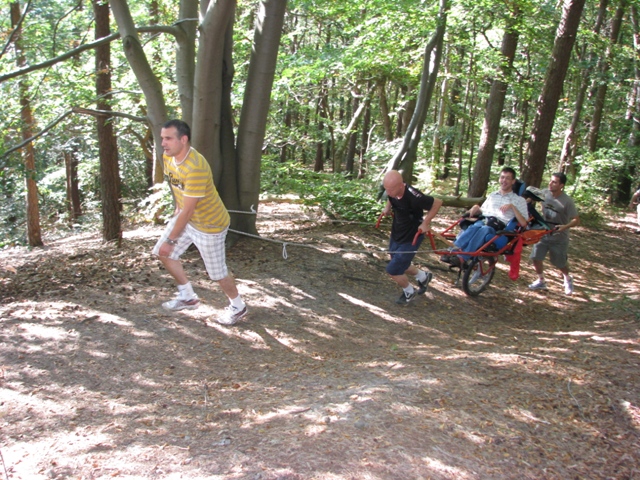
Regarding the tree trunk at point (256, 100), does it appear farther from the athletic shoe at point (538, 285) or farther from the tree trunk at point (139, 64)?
the athletic shoe at point (538, 285)

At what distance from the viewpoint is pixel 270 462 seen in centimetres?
298

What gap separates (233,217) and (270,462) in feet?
17.9

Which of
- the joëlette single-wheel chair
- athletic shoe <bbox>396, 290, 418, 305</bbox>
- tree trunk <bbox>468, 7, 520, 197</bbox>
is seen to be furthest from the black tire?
tree trunk <bbox>468, 7, 520, 197</bbox>

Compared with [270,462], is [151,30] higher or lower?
higher

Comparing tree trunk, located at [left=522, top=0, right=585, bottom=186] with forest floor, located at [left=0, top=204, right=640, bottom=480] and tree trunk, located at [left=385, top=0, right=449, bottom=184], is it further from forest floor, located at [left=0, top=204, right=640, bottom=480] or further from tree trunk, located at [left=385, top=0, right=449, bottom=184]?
forest floor, located at [left=0, top=204, right=640, bottom=480]

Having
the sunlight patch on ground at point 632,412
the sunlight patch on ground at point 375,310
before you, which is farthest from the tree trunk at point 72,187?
the sunlight patch on ground at point 632,412

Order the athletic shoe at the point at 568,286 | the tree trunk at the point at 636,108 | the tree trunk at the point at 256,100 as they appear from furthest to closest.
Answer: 1. the tree trunk at the point at 636,108
2. the athletic shoe at the point at 568,286
3. the tree trunk at the point at 256,100

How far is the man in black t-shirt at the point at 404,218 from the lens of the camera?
6.04 m

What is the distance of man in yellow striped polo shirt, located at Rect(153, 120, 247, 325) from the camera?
4684mm

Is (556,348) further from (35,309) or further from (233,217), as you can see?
(35,309)

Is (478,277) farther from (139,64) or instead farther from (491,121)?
(491,121)

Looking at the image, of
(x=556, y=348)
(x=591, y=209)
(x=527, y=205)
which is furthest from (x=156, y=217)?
(x=591, y=209)

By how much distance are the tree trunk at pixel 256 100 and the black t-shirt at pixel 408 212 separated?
2.65 m

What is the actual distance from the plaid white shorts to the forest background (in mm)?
2423
